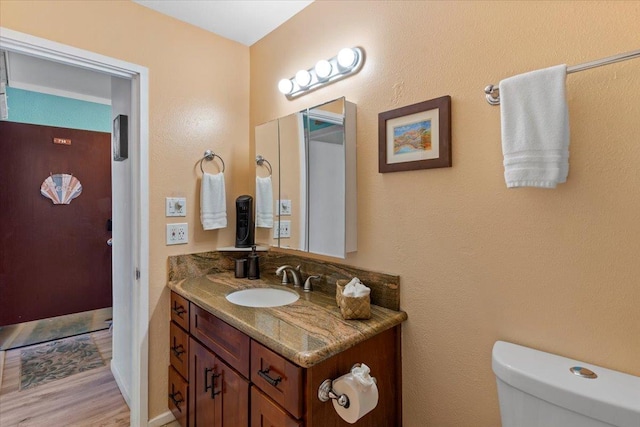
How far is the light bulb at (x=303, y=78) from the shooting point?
166 centimetres

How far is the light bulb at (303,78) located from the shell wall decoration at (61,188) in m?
2.80

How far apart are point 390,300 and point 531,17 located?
1.08m

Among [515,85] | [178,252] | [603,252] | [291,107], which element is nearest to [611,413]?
[603,252]

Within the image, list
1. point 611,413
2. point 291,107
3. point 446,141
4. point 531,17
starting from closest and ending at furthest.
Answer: point 611,413, point 531,17, point 446,141, point 291,107

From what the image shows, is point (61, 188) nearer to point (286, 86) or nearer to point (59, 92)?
point (59, 92)

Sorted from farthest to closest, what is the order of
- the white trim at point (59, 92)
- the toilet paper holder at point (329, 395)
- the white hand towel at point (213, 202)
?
the white trim at point (59, 92) < the white hand towel at point (213, 202) < the toilet paper holder at point (329, 395)

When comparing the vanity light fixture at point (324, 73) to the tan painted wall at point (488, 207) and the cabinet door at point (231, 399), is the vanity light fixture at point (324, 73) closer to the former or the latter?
the tan painted wall at point (488, 207)

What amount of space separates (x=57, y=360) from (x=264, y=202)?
7.18 feet

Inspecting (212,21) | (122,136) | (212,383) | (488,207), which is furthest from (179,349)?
(212,21)

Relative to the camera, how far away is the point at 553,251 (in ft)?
3.12

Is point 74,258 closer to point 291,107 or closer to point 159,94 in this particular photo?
point 159,94

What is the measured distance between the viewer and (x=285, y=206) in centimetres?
180

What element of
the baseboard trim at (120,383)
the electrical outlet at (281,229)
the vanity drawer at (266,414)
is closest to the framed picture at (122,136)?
the electrical outlet at (281,229)

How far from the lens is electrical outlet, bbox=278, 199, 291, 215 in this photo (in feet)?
5.83
